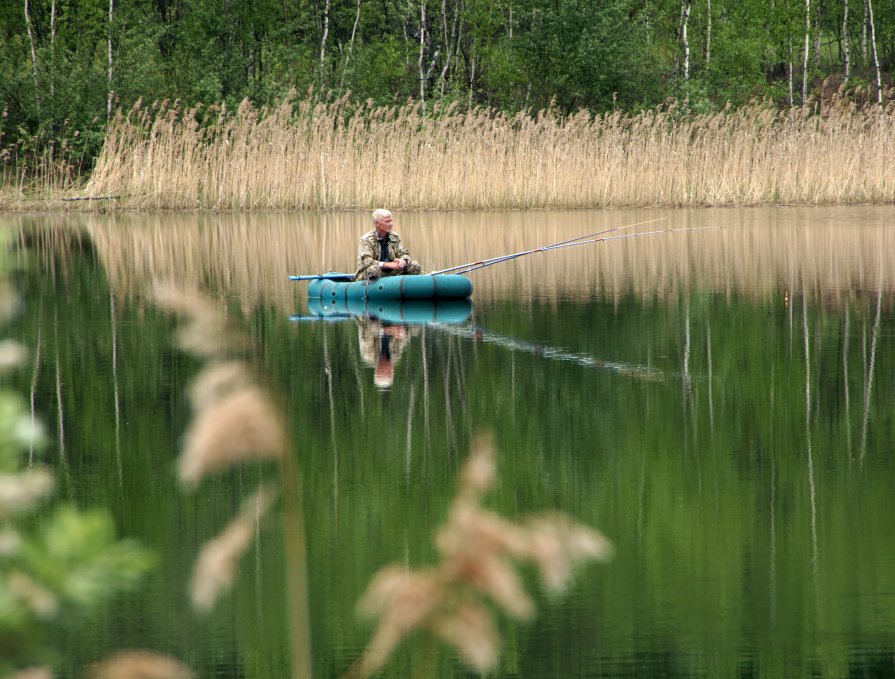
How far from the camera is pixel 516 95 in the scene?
135ft

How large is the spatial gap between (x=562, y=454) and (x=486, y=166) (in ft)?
70.3

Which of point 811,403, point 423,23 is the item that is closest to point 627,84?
point 423,23

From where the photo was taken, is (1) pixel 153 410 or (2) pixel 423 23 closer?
(1) pixel 153 410

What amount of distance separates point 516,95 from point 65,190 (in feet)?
47.2

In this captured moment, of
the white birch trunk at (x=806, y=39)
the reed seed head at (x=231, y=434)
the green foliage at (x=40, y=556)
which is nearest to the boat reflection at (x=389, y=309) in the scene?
the reed seed head at (x=231, y=434)

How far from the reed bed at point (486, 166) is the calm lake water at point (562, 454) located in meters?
10.6

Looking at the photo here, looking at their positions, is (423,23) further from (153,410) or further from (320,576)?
(320,576)

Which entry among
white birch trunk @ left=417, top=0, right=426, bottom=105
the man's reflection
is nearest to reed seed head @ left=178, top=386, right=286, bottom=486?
the man's reflection

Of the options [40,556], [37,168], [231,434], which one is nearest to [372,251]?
[231,434]

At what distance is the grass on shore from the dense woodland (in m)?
1.49

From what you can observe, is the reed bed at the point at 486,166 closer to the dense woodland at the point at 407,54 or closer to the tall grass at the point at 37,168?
the dense woodland at the point at 407,54

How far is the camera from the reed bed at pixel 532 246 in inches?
661

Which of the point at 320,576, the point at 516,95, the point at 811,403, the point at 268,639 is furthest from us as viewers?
the point at 516,95

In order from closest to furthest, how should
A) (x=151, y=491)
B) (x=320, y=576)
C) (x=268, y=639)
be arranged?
1. (x=268, y=639)
2. (x=320, y=576)
3. (x=151, y=491)
